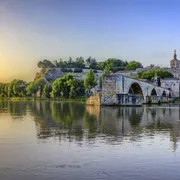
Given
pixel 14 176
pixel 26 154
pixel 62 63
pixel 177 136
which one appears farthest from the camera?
pixel 62 63

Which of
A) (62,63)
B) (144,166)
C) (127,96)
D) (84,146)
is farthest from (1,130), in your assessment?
(62,63)

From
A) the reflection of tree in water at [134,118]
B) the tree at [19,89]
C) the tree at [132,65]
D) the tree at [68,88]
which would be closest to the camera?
the reflection of tree in water at [134,118]

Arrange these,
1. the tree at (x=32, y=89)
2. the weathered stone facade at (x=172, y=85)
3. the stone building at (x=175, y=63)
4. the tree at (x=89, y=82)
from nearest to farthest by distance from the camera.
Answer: the tree at (x=89, y=82) → the weathered stone facade at (x=172, y=85) → the tree at (x=32, y=89) → the stone building at (x=175, y=63)

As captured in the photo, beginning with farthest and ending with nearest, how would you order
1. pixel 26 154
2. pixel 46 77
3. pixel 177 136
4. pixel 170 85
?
pixel 46 77
pixel 170 85
pixel 177 136
pixel 26 154

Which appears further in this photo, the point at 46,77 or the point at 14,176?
the point at 46,77

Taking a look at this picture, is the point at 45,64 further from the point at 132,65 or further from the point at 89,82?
the point at 89,82

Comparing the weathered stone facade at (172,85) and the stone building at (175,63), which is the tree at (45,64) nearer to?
the stone building at (175,63)

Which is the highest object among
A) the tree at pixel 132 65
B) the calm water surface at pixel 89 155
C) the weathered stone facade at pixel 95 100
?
the tree at pixel 132 65

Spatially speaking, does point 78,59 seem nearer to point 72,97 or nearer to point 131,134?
point 72,97

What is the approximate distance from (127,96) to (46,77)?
94246 mm

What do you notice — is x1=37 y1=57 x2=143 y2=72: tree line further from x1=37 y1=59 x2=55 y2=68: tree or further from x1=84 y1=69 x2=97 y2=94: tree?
x1=84 y1=69 x2=97 y2=94: tree

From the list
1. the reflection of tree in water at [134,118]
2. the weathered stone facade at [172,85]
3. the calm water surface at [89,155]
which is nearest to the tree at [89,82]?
the weathered stone facade at [172,85]

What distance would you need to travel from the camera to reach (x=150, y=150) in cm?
1359

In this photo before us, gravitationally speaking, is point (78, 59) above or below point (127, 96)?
above
